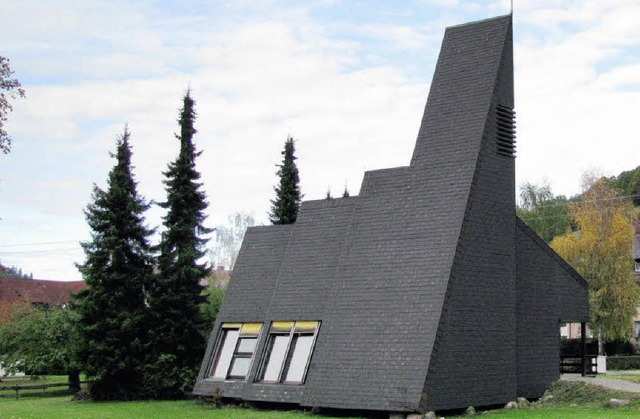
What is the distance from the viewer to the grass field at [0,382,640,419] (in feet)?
60.6

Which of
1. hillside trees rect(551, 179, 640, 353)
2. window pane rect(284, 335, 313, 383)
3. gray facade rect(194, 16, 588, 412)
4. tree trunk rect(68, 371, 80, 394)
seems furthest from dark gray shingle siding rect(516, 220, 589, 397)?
hillside trees rect(551, 179, 640, 353)

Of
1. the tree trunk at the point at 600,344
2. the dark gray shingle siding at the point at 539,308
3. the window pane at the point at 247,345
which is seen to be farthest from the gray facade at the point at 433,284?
the tree trunk at the point at 600,344

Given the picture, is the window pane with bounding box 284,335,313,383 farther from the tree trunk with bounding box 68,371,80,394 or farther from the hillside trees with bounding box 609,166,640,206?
the hillside trees with bounding box 609,166,640,206

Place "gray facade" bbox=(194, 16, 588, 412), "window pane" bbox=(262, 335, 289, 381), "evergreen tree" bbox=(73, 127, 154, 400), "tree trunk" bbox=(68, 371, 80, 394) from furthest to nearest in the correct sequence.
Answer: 1. "tree trunk" bbox=(68, 371, 80, 394)
2. "evergreen tree" bbox=(73, 127, 154, 400)
3. "window pane" bbox=(262, 335, 289, 381)
4. "gray facade" bbox=(194, 16, 588, 412)

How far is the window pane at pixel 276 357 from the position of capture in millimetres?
21891

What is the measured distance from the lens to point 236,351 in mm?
23516

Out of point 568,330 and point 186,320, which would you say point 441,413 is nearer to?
point 186,320

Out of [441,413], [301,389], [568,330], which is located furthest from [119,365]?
[568,330]

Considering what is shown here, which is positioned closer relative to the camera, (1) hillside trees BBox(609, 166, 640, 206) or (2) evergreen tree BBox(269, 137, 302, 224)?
(2) evergreen tree BBox(269, 137, 302, 224)

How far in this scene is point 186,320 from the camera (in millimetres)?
28516

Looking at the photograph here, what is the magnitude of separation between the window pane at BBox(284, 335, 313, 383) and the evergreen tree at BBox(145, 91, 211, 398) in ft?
23.0

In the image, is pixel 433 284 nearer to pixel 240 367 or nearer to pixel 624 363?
pixel 240 367

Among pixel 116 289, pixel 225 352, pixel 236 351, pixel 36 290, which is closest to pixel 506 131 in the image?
pixel 236 351

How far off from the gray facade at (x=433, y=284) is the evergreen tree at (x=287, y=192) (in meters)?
9.96
